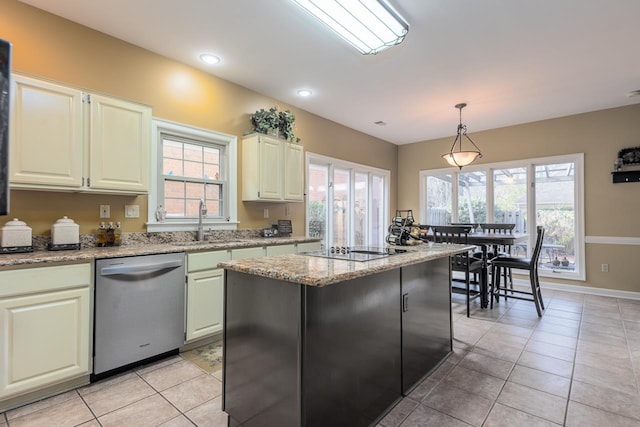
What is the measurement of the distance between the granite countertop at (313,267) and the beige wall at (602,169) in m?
4.38

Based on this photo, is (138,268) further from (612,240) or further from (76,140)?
(612,240)

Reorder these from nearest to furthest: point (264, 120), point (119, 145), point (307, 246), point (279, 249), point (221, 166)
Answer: point (119, 145) < point (279, 249) < point (221, 166) < point (264, 120) < point (307, 246)

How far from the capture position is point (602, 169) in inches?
184

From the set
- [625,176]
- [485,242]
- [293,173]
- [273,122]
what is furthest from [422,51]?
[625,176]

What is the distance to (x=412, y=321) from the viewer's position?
7.13 ft

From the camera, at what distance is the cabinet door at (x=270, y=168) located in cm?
370

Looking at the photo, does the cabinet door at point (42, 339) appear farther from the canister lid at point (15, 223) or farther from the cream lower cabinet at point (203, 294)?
the cream lower cabinet at point (203, 294)

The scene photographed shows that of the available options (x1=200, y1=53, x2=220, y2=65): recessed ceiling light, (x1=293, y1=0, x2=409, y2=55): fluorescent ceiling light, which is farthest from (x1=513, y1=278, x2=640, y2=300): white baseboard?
(x1=200, y1=53, x2=220, y2=65): recessed ceiling light

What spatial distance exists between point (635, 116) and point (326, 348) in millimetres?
5680

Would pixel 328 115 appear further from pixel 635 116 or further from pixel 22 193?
pixel 635 116

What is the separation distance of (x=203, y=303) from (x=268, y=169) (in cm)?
168

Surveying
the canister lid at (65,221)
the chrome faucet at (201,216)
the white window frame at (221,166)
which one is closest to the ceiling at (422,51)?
the white window frame at (221,166)

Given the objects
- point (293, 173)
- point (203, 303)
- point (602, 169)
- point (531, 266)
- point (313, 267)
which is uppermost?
point (602, 169)

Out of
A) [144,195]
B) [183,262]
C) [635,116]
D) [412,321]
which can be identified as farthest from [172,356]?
[635,116]
